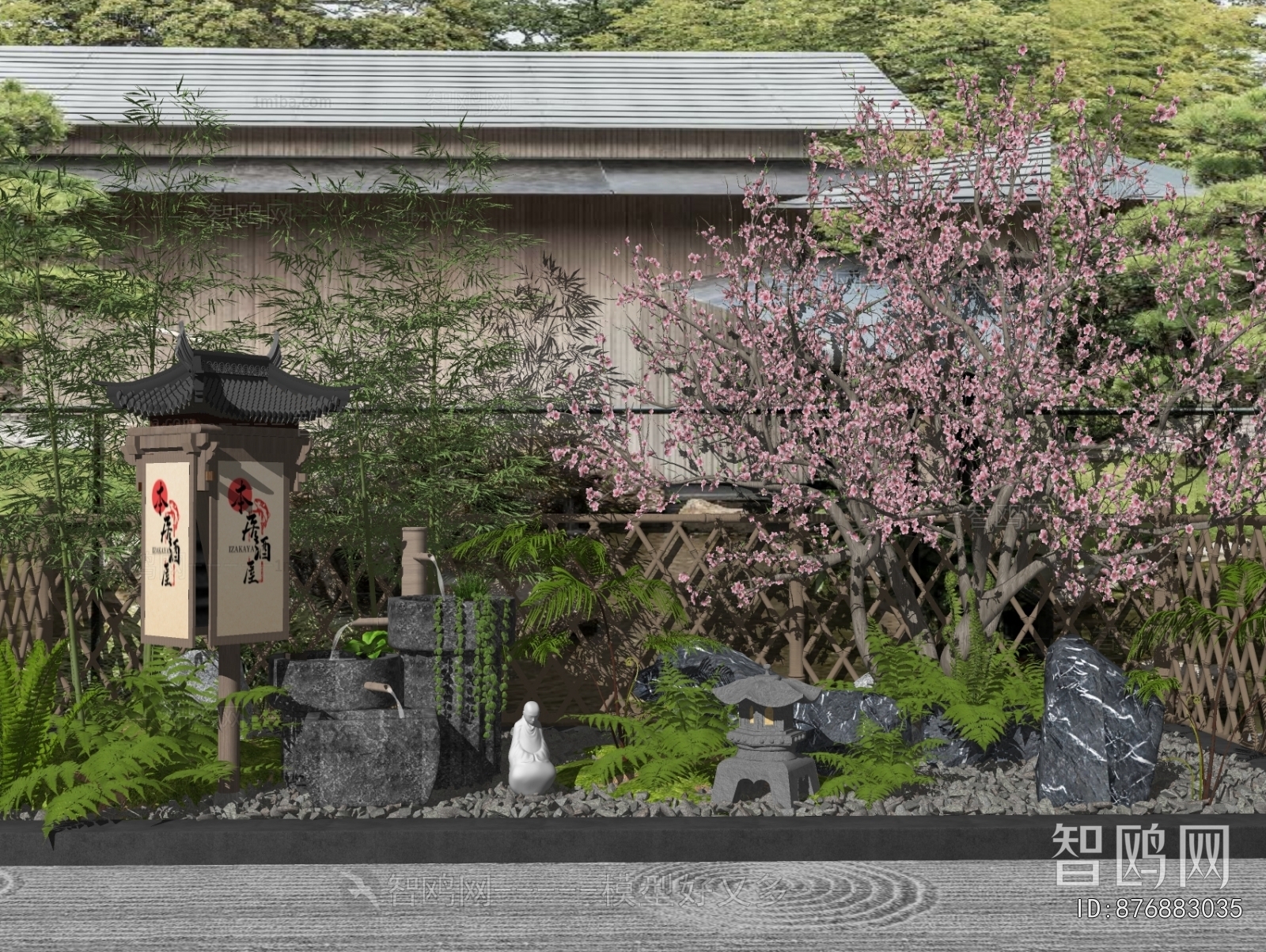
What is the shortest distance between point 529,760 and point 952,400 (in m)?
3.70

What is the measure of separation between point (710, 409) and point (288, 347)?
3216mm

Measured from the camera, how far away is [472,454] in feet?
27.3

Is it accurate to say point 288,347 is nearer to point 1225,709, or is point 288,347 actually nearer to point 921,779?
point 921,779

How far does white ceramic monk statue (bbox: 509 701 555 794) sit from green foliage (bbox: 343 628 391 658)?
1298mm

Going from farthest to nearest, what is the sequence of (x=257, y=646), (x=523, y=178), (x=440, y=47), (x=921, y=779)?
(x=440, y=47)
(x=523, y=178)
(x=257, y=646)
(x=921, y=779)

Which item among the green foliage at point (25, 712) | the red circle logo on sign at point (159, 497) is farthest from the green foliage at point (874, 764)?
the green foliage at point (25, 712)

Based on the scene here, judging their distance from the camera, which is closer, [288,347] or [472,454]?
[472,454]

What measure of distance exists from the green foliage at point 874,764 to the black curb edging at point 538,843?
1.31ft

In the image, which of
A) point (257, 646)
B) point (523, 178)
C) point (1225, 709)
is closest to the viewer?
point (1225, 709)

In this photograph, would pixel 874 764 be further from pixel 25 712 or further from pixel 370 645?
pixel 25 712

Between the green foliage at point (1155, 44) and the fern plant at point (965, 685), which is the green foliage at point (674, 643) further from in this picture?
the green foliage at point (1155, 44)

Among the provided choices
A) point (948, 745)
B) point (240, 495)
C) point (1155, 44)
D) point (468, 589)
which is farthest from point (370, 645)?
point (1155, 44)

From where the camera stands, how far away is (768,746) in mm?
6094

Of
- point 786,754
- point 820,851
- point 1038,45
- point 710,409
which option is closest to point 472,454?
point 710,409
